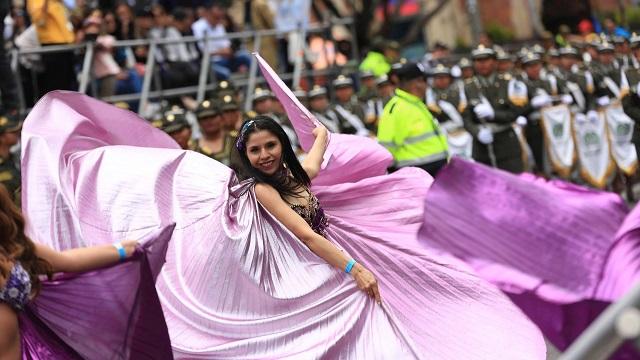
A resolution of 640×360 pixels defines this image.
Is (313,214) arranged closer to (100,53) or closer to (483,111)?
(100,53)

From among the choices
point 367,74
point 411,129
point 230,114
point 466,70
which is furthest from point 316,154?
point 367,74

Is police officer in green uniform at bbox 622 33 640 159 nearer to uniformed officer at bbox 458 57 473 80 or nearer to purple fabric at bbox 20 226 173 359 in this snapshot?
uniformed officer at bbox 458 57 473 80

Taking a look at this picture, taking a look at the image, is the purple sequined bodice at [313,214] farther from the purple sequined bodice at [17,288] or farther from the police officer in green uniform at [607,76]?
the police officer in green uniform at [607,76]

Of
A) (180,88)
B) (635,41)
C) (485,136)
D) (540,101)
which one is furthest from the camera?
(540,101)

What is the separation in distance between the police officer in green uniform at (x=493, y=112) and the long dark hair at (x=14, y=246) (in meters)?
8.68

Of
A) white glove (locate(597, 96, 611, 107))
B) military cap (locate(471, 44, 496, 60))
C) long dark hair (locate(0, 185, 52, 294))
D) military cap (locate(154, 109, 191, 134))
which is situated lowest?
white glove (locate(597, 96, 611, 107))

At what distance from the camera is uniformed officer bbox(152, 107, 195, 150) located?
8.23 m

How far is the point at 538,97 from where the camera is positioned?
13.1 metres

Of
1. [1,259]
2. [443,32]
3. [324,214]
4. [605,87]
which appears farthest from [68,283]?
[443,32]

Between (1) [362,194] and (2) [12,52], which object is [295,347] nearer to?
(1) [362,194]

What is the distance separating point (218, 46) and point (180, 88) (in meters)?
1.09

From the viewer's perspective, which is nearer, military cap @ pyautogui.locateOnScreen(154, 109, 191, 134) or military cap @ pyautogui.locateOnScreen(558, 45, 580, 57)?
military cap @ pyautogui.locateOnScreen(154, 109, 191, 134)

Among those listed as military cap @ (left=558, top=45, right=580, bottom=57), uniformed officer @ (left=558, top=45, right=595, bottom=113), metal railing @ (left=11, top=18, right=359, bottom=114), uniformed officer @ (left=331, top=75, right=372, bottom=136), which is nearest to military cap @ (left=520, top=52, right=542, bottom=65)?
uniformed officer @ (left=558, top=45, right=595, bottom=113)

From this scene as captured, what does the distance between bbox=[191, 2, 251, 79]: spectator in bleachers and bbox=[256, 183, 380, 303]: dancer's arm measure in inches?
316
